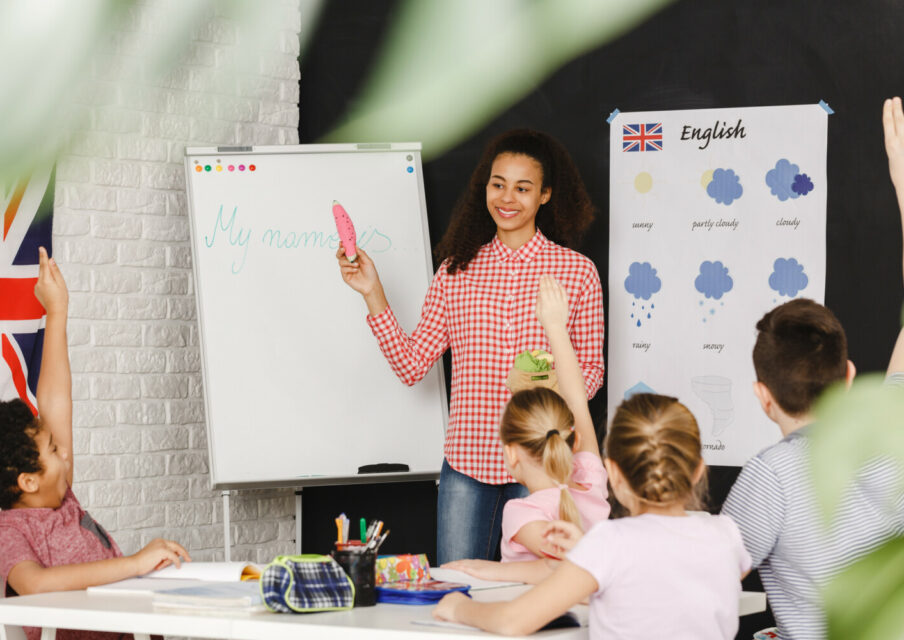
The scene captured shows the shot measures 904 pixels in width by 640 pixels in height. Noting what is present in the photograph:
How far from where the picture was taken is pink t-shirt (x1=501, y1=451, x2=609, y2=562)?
6.06 ft

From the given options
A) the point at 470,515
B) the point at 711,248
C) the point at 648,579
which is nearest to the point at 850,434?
the point at 648,579

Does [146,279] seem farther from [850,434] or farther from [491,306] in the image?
[850,434]

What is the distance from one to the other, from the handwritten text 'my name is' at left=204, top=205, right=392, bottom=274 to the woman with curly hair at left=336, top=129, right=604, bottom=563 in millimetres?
457

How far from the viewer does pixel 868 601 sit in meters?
0.23

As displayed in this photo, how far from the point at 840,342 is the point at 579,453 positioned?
60cm

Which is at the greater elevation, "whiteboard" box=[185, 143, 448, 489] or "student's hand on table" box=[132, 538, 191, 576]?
"whiteboard" box=[185, 143, 448, 489]

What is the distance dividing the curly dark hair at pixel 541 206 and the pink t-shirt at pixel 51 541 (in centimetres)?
129

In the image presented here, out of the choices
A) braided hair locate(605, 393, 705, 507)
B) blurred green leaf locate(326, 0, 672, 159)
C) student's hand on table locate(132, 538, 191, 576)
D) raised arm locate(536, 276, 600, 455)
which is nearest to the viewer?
braided hair locate(605, 393, 705, 507)

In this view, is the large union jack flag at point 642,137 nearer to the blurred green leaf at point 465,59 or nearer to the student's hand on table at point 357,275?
the blurred green leaf at point 465,59

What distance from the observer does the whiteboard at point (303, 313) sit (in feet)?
10.8

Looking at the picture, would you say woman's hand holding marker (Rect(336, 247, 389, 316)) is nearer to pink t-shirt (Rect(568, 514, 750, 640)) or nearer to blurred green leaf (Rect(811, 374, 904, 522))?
pink t-shirt (Rect(568, 514, 750, 640))

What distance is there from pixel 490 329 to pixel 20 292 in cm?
129

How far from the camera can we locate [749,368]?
10.7 feet

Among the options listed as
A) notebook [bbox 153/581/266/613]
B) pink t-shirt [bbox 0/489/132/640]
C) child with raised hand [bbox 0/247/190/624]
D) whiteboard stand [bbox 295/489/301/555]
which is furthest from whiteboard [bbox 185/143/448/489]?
notebook [bbox 153/581/266/613]
